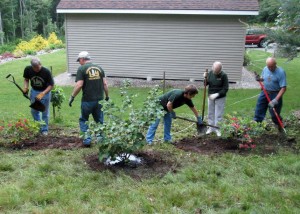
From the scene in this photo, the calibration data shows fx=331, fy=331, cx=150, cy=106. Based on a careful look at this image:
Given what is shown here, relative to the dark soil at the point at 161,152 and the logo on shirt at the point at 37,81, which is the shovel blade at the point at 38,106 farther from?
the dark soil at the point at 161,152

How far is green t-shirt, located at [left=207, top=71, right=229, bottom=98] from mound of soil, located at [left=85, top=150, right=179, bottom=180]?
1786mm

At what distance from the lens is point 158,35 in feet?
42.9

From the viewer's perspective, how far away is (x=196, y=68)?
13.1 m

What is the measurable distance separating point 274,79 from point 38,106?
4.35 meters

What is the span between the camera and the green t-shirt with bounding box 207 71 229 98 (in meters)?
6.18

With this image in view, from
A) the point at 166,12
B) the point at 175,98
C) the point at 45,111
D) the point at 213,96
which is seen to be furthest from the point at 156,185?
the point at 166,12

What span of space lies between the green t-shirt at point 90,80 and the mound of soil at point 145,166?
1.02m

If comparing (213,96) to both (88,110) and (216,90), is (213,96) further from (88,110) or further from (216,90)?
(88,110)

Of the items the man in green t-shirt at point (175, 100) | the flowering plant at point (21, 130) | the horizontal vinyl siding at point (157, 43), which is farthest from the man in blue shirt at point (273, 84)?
the horizontal vinyl siding at point (157, 43)

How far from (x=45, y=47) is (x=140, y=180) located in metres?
26.9

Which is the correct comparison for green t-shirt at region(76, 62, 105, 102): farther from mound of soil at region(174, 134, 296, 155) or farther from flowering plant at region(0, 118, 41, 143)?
mound of soil at region(174, 134, 296, 155)

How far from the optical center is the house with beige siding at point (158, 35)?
12461mm

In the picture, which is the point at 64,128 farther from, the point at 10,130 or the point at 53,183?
the point at 53,183

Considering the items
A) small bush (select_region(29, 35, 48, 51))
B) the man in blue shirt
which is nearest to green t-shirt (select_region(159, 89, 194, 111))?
the man in blue shirt
